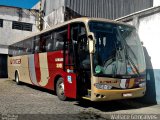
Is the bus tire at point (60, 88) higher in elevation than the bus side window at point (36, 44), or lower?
lower

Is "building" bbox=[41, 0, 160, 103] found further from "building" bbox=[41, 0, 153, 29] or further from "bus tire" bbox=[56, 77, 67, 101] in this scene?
"bus tire" bbox=[56, 77, 67, 101]

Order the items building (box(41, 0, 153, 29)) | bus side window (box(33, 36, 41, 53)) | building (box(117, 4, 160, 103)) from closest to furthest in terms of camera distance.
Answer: building (box(117, 4, 160, 103))
bus side window (box(33, 36, 41, 53))
building (box(41, 0, 153, 29))

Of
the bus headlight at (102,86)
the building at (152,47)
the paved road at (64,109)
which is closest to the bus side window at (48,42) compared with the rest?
the paved road at (64,109)

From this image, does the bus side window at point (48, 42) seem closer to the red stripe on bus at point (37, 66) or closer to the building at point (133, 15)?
the red stripe on bus at point (37, 66)

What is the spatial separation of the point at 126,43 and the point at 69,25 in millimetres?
2293

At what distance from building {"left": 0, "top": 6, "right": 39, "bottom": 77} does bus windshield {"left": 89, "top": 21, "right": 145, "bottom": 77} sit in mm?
15223

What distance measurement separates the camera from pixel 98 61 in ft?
30.3

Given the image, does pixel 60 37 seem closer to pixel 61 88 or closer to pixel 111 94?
pixel 61 88

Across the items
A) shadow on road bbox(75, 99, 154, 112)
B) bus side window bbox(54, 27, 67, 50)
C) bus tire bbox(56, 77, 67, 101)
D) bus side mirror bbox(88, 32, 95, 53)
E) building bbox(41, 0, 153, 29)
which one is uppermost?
building bbox(41, 0, 153, 29)

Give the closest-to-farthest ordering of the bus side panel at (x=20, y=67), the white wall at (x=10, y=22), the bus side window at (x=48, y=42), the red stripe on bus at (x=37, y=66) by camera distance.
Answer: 1. the bus side window at (x=48, y=42)
2. the red stripe on bus at (x=37, y=66)
3. the bus side panel at (x=20, y=67)
4. the white wall at (x=10, y=22)

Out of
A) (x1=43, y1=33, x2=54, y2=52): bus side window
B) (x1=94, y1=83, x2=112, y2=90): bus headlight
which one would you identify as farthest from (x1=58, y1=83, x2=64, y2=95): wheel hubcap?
(x1=94, y1=83, x2=112, y2=90): bus headlight

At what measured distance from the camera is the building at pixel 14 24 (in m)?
24.2

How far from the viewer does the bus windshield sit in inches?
366

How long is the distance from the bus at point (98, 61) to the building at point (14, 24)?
13.7 m
